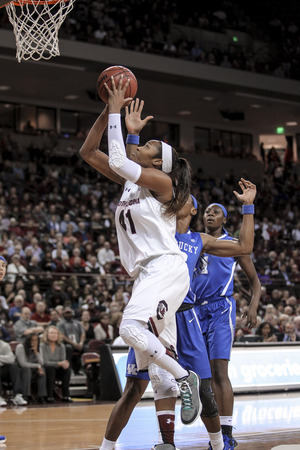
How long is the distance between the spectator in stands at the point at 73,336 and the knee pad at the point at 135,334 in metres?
8.49

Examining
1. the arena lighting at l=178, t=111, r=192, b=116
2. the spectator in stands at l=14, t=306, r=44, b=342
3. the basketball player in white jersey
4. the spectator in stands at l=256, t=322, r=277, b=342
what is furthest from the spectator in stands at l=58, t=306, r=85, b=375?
the arena lighting at l=178, t=111, r=192, b=116

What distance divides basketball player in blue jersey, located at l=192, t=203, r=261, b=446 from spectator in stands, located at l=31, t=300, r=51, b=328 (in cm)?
763

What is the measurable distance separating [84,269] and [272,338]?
4.68 meters

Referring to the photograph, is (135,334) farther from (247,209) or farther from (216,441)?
(247,209)

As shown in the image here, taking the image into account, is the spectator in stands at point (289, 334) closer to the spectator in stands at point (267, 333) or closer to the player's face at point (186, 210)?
the spectator in stands at point (267, 333)

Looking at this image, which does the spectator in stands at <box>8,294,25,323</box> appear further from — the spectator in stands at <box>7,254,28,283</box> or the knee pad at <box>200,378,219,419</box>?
the knee pad at <box>200,378,219,419</box>

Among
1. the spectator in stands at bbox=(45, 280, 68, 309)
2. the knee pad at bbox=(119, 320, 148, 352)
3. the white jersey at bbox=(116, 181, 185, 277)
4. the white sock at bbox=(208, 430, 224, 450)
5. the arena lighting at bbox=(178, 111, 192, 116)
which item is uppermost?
the arena lighting at bbox=(178, 111, 192, 116)

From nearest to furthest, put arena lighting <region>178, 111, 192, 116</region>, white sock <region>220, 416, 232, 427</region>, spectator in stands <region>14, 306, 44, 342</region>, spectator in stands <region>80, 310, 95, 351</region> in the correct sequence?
white sock <region>220, 416, 232, 427</region>
spectator in stands <region>14, 306, 44, 342</region>
spectator in stands <region>80, 310, 95, 351</region>
arena lighting <region>178, 111, 192, 116</region>

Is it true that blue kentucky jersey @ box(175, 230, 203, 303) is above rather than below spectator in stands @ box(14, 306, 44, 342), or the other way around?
above

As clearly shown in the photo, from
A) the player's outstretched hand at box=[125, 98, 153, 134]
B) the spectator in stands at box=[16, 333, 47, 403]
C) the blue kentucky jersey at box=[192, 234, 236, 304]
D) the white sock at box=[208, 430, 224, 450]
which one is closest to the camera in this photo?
the player's outstretched hand at box=[125, 98, 153, 134]

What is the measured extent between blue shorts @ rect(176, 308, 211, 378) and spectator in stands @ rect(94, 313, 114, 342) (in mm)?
8316

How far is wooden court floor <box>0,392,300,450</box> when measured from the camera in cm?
663

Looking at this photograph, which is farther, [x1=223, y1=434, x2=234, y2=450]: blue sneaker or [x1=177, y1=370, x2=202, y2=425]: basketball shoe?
[x1=223, y1=434, x2=234, y2=450]: blue sneaker

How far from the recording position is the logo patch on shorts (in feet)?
15.5
